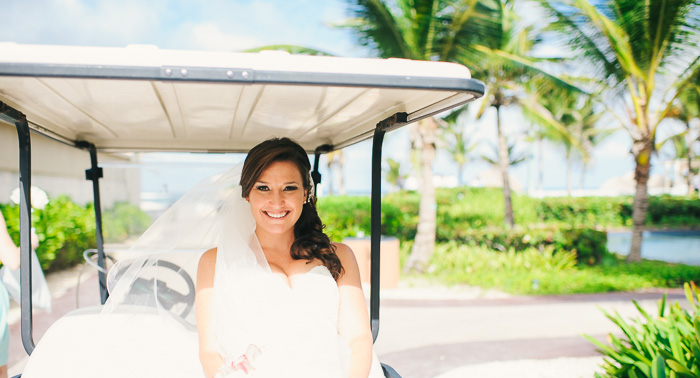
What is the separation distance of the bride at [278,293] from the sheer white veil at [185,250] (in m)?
0.01

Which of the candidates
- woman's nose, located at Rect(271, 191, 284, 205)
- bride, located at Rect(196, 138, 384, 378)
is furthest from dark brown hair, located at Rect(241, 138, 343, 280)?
woman's nose, located at Rect(271, 191, 284, 205)

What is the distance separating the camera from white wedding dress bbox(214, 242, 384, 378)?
1.82 m

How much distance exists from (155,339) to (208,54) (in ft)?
4.66

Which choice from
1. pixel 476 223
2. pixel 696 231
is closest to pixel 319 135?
pixel 476 223

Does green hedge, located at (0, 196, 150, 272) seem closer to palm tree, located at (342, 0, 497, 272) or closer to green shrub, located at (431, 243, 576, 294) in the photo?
palm tree, located at (342, 0, 497, 272)

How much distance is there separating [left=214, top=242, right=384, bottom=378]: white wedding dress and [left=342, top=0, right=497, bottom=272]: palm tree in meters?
6.14

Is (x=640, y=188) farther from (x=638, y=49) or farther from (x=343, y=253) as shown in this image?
(x=343, y=253)

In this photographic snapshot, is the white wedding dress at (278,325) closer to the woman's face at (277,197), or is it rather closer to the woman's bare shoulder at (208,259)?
the woman's bare shoulder at (208,259)

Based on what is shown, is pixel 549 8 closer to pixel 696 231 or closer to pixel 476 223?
pixel 476 223

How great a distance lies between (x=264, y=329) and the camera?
6.18ft

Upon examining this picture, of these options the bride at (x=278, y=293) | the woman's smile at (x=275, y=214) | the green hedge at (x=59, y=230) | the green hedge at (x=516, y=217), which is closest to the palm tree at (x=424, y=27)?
the green hedge at (x=516, y=217)

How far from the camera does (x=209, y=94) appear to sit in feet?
5.74

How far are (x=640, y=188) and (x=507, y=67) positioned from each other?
3.40 metres

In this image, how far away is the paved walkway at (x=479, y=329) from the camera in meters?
4.16
